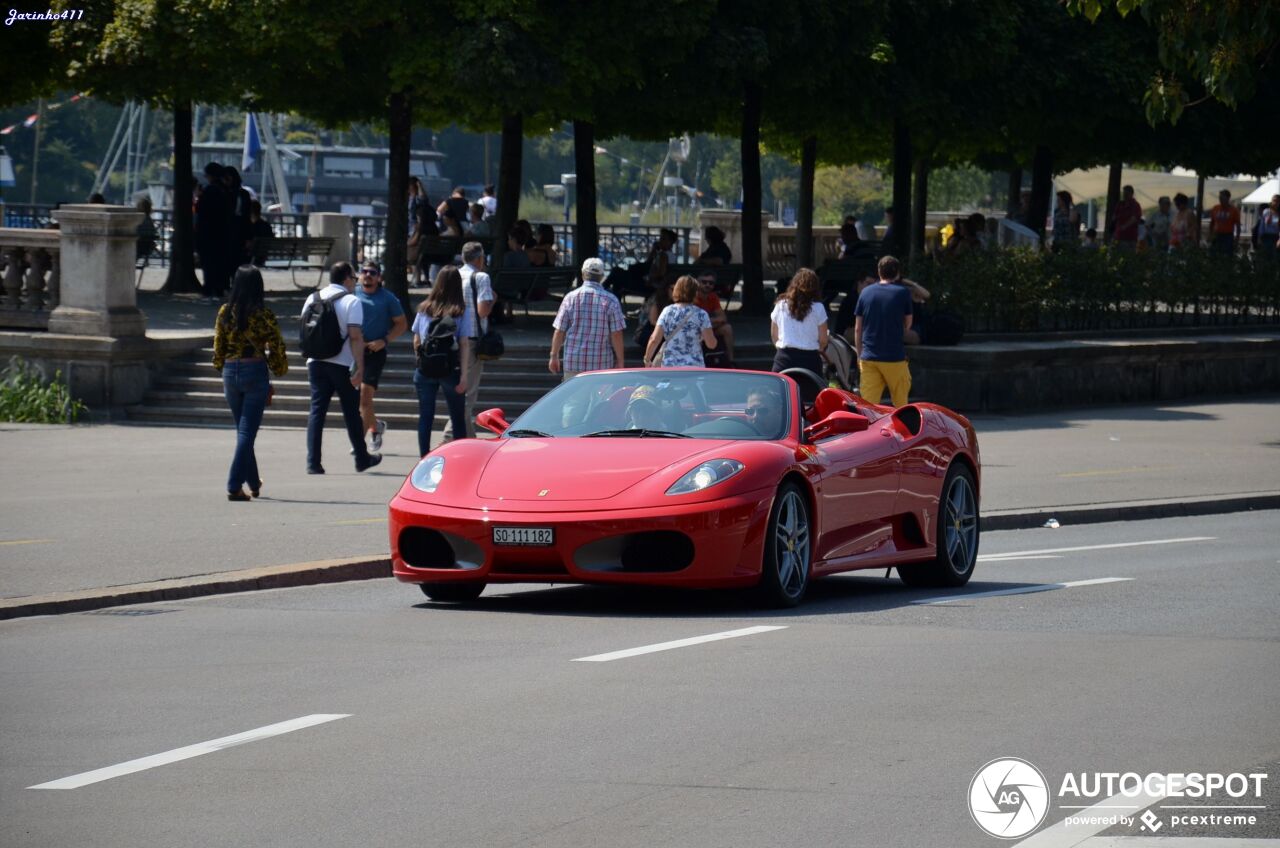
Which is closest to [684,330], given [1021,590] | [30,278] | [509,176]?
[1021,590]

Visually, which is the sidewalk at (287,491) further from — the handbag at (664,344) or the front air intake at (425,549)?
the handbag at (664,344)

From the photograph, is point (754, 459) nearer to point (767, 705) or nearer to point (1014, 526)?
point (767, 705)

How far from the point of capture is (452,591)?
460 inches

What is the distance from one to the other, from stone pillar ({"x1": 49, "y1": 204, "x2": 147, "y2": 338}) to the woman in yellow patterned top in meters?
7.99

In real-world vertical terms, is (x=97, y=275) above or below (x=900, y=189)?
below

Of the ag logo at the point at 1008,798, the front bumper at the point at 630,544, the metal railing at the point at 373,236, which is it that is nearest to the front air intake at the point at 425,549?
the front bumper at the point at 630,544

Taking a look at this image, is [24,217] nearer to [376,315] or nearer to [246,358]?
[376,315]

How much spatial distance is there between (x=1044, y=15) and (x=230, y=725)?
91.9ft

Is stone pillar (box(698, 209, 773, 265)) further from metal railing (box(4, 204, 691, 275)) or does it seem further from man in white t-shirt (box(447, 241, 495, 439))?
man in white t-shirt (box(447, 241, 495, 439))

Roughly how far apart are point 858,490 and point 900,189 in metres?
25.3

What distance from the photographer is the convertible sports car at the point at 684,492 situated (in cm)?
1070

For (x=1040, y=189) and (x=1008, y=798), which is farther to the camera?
(x=1040, y=189)

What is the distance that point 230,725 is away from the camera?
7789 mm

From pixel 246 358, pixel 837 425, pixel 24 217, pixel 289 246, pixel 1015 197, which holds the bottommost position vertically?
pixel 837 425
